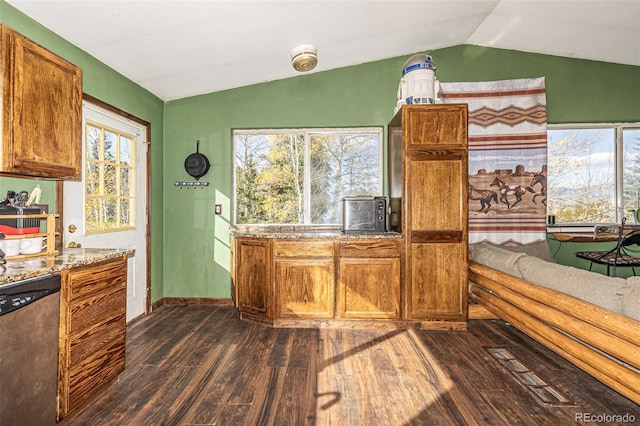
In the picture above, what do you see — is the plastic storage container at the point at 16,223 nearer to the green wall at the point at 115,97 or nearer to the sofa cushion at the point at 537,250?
the green wall at the point at 115,97

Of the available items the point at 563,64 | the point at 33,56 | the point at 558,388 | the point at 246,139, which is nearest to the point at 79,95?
the point at 33,56

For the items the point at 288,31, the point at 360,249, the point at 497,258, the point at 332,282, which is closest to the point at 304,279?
the point at 332,282

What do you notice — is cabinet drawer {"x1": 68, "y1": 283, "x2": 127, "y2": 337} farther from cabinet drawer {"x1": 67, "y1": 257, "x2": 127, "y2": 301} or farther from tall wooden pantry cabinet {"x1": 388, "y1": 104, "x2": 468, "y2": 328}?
tall wooden pantry cabinet {"x1": 388, "y1": 104, "x2": 468, "y2": 328}

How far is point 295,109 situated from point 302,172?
0.71 m

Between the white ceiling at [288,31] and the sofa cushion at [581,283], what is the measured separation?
2.23 m

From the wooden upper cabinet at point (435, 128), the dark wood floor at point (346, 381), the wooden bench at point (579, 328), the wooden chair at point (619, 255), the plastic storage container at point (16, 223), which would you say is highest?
the wooden upper cabinet at point (435, 128)

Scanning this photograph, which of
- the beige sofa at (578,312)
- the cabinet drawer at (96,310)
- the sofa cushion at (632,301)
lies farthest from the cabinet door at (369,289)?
the cabinet drawer at (96,310)

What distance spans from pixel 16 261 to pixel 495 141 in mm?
4123

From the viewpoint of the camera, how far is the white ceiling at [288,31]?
93.0 inches

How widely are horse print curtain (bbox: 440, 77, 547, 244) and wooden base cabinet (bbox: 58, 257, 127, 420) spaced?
3.37 metres

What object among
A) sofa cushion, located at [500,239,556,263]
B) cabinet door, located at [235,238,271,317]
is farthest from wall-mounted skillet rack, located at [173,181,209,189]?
sofa cushion, located at [500,239,556,263]

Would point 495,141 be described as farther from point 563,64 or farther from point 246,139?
point 246,139

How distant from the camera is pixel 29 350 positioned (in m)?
1.47

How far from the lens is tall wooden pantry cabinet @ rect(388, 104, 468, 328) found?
3049 mm
